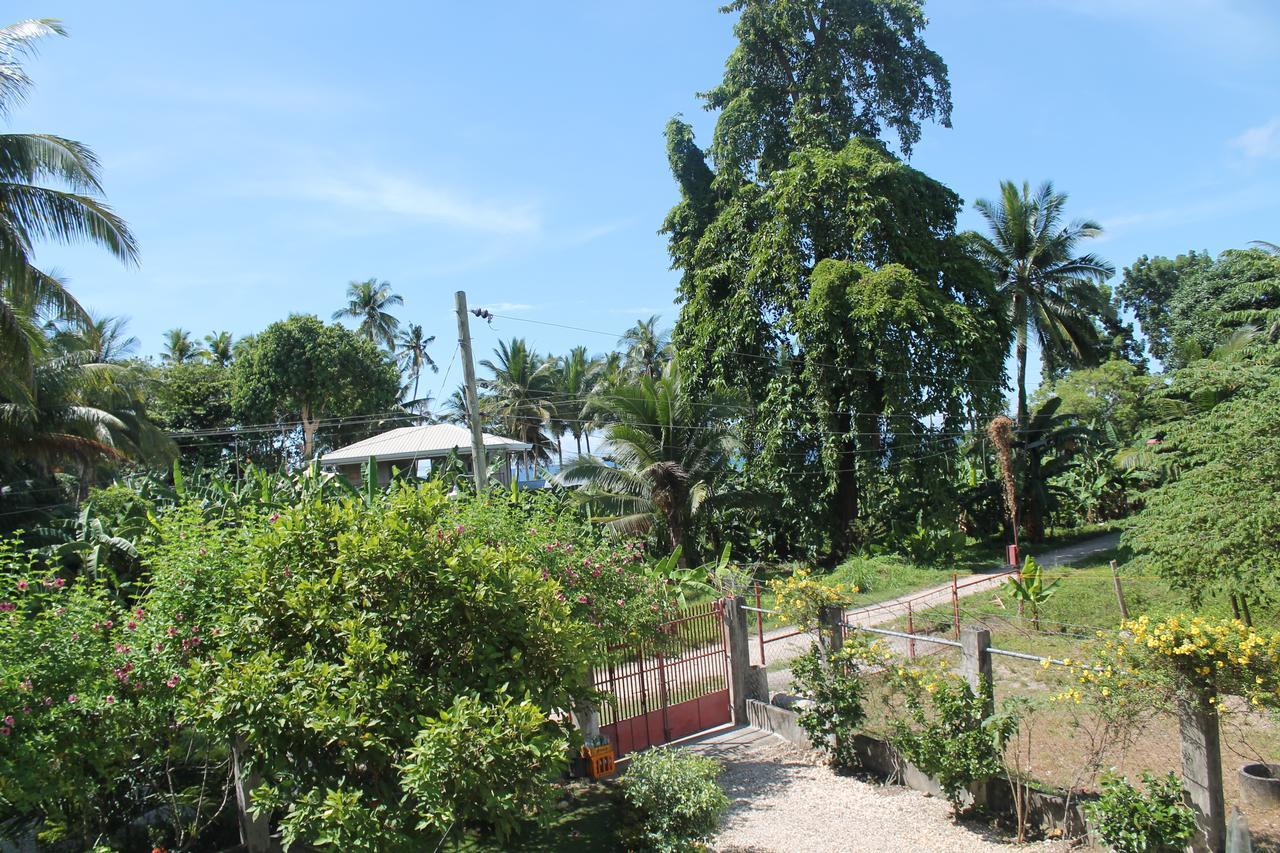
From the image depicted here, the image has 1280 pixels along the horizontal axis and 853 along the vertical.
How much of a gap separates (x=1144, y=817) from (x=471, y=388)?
32.3 ft

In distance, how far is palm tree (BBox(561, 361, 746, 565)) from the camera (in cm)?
2203

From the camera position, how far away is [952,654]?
13.7 meters

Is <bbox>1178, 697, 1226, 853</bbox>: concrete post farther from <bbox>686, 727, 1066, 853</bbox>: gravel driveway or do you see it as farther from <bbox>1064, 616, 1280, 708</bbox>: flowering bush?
<bbox>686, 727, 1066, 853</bbox>: gravel driveway

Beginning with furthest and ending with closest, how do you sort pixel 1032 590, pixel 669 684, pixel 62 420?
pixel 62 420
pixel 1032 590
pixel 669 684

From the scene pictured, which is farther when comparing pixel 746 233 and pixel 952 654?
pixel 746 233

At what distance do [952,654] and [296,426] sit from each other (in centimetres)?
3417

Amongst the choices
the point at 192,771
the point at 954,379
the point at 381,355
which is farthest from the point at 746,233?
the point at 381,355

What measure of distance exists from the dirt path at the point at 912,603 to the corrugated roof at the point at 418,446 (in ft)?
40.3

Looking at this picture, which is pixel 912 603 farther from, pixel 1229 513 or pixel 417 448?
pixel 417 448

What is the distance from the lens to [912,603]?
18891mm

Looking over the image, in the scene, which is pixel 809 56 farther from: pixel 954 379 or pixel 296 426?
pixel 296 426

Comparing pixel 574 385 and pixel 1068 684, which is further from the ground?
pixel 574 385

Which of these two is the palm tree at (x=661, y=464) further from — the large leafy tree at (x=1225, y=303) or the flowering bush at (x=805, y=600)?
the large leafy tree at (x=1225, y=303)

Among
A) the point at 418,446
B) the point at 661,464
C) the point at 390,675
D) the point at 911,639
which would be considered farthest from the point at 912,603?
the point at 418,446
